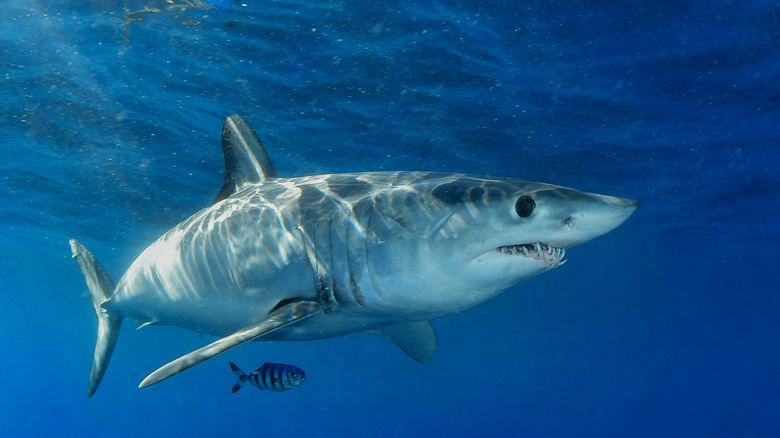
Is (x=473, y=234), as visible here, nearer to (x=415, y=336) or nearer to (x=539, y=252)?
(x=539, y=252)

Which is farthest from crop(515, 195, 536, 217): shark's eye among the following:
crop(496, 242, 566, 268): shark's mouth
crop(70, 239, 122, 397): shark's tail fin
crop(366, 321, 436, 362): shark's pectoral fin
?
crop(70, 239, 122, 397): shark's tail fin

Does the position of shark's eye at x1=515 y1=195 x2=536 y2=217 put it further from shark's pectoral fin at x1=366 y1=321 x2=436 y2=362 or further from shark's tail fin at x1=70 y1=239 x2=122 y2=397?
shark's tail fin at x1=70 y1=239 x2=122 y2=397

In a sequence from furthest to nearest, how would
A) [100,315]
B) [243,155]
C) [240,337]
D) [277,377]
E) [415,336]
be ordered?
[100,315] < [277,377] < [415,336] < [243,155] < [240,337]

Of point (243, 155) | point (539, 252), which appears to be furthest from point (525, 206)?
point (243, 155)

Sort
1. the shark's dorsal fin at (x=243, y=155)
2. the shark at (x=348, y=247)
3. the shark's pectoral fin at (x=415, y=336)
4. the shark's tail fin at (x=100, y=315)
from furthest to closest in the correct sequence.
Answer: the shark's tail fin at (x=100, y=315) < the shark's pectoral fin at (x=415, y=336) < the shark's dorsal fin at (x=243, y=155) < the shark at (x=348, y=247)

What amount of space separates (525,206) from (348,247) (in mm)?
1329

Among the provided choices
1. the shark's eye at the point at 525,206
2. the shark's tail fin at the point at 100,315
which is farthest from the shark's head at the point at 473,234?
the shark's tail fin at the point at 100,315

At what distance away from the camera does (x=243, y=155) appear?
17.4ft

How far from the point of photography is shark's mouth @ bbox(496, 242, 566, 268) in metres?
3.10

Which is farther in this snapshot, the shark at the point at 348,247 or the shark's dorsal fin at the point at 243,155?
the shark's dorsal fin at the point at 243,155

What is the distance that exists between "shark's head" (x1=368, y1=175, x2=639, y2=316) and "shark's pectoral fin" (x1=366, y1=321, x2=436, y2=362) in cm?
197

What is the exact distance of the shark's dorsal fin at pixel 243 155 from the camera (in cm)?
529

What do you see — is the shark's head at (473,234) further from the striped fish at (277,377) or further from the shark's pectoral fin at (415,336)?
the striped fish at (277,377)

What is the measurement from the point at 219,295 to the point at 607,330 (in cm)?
10843
